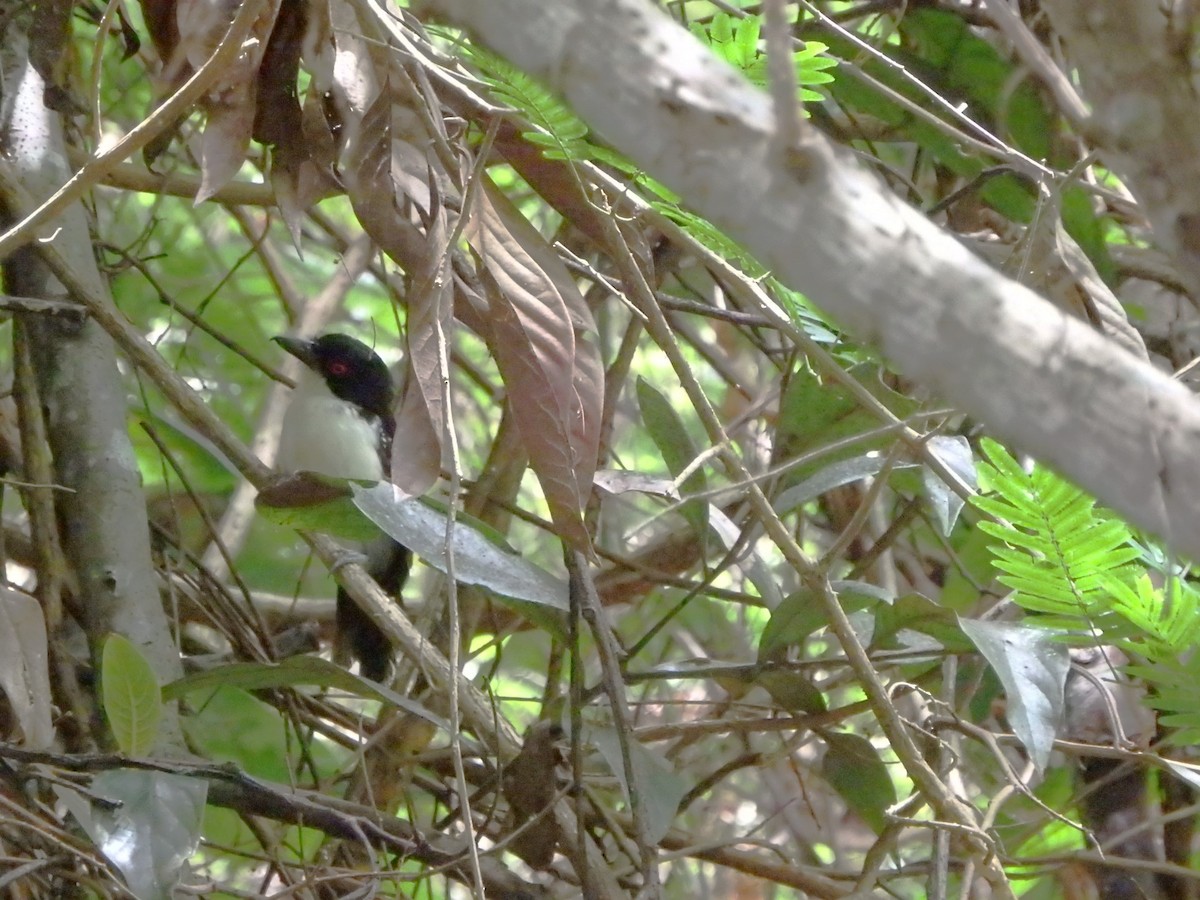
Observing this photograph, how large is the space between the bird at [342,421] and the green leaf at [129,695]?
2128 millimetres

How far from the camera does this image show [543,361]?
1.65 meters

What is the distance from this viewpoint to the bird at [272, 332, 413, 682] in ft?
13.5

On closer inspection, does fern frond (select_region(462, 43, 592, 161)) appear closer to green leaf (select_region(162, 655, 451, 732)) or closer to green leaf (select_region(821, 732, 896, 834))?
green leaf (select_region(162, 655, 451, 732))

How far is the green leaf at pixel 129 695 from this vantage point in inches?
70.1

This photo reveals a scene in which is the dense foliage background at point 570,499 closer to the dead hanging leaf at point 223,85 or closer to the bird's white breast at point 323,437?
the dead hanging leaf at point 223,85

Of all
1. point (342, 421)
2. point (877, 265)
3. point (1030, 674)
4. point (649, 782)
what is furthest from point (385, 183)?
point (342, 421)

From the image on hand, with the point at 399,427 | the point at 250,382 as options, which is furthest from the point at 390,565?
the point at 399,427

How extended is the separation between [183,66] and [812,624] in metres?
1.18

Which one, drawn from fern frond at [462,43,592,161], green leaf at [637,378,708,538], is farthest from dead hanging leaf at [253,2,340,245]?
green leaf at [637,378,708,538]

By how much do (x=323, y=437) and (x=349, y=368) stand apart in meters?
0.26

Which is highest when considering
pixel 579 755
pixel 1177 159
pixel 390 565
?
pixel 1177 159

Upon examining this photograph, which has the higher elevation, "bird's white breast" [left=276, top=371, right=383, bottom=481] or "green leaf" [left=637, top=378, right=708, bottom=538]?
"green leaf" [left=637, top=378, right=708, bottom=538]

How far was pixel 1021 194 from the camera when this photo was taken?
8.60ft

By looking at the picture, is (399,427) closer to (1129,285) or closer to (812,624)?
(812,624)
